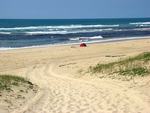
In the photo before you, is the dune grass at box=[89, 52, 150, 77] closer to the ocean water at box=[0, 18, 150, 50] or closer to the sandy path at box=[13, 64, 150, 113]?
the sandy path at box=[13, 64, 150, 113]

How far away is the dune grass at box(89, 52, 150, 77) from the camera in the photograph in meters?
13.1

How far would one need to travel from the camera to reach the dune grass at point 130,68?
43.1 ft

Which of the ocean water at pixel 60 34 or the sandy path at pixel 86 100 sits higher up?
the sandy path at pixel 86 100

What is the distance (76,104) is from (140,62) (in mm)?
5409

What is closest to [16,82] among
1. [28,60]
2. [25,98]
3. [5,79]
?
[5,79]

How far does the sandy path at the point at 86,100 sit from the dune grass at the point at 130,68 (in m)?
1.24

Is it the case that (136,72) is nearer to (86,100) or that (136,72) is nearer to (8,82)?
(86,100)

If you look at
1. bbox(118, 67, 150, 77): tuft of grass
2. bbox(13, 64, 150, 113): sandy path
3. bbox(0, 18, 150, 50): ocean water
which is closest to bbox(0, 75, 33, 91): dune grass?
bbox(13, 64, 150, 113): sandy path

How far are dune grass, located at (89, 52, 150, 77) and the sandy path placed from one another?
4.08 ft

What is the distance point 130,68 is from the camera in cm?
1378

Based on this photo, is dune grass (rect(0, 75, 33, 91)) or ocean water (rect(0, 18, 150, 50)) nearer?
dune grass (rect(0, 75, 33, 91))

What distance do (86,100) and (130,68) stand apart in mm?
4175

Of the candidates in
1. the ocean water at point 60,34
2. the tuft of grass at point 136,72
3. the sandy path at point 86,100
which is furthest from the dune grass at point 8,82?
the ocean water at point 60,34

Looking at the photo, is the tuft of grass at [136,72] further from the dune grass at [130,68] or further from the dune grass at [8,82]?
the dune grass at [8,82]
